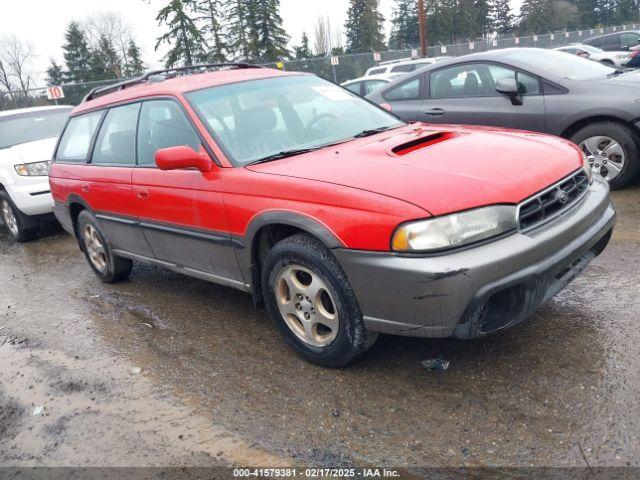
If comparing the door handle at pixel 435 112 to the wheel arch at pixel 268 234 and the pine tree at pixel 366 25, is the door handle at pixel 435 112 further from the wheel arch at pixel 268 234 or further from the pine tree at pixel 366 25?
the pine tree at pixel 366 25

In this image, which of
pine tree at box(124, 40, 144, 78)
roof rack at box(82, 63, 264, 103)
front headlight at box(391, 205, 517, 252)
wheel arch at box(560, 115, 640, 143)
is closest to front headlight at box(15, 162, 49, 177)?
roof rack at box(82, 63, 264, 103)

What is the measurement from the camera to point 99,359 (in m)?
3.66

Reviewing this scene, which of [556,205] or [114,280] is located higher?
[556,205]

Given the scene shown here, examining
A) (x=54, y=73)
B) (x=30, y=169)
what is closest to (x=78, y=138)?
(x=30, y=169)

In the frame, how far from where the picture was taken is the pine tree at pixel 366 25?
189 ft

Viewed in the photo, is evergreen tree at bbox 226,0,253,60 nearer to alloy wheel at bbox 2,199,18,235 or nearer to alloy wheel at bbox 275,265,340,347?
alloy wheel at bbox 2,199,18,235

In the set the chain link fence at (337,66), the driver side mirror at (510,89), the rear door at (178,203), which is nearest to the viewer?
the rear door at (178,203)

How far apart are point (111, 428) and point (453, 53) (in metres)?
35.2

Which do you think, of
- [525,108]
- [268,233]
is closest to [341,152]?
[268,233]

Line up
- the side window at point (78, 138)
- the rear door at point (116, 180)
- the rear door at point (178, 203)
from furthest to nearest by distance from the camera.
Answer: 1. the side window at point (78, 138)
2. the rear door at point (116, 180)
3. the rear door at point (178, 203)

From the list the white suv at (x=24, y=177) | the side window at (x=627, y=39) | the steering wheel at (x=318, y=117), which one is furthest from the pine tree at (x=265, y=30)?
the steering wheel at (x=318, y=117)

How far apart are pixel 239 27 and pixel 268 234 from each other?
35963mm

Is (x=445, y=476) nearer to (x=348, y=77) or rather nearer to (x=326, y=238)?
(x=326, y=238)

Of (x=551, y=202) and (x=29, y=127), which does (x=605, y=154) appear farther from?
(x=29, y=127)
